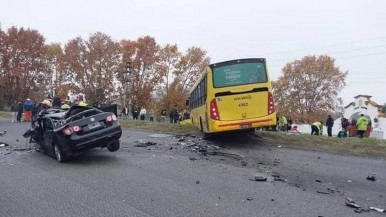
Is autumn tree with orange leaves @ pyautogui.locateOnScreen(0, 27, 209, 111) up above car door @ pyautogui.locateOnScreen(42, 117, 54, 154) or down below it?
above

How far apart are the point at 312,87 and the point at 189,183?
5241 cm

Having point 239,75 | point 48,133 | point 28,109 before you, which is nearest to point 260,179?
point 239,75

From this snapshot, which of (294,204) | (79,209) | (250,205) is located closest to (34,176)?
(79,209)

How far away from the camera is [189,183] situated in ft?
27.8

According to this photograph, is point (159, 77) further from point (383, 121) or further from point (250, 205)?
point (250, 205)

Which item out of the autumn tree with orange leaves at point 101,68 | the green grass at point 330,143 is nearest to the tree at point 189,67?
the autumn tree with orange leaves at point 101,68

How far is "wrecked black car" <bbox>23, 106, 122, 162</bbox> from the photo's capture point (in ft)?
36.6

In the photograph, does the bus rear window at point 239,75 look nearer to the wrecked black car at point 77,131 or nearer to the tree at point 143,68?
the wrecked black car at point 77,131

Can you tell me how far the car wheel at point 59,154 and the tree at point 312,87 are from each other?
47.8 metres

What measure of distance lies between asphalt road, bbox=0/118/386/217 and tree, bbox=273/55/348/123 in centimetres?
4598

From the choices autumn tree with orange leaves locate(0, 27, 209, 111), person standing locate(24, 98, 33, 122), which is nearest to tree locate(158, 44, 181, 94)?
autumn tree with orange leaves locate(0, 27, 209, 111)

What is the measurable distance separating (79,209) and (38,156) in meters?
6.87

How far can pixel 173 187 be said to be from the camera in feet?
26.7

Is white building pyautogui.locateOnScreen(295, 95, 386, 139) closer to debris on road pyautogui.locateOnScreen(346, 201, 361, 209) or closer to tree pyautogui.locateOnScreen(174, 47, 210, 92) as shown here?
tree pyautogui.locateOnScreen(174, 47, 210, 92)
